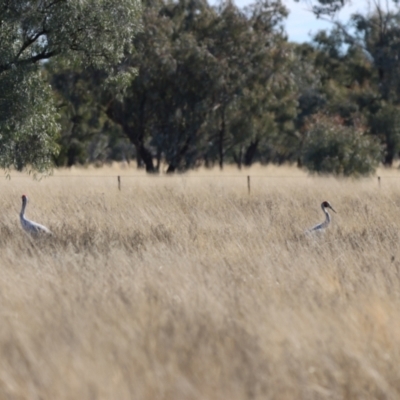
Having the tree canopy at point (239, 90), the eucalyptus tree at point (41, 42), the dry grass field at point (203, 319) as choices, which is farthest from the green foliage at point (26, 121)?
the tree canopy at point (239, 90)

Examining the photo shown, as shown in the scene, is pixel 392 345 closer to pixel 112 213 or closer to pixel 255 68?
pixel 112 213

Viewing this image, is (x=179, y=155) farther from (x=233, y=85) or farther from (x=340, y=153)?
(x=340, y=153)

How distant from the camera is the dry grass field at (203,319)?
235 inches

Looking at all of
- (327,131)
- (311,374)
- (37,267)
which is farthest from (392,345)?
(327,131)

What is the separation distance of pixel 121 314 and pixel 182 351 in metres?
1.04

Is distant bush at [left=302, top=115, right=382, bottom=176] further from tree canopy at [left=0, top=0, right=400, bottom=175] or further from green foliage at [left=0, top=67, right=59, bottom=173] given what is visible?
green foliage at [left=0, top=67, right=59, bottom=173]

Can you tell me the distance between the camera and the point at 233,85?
43406mm

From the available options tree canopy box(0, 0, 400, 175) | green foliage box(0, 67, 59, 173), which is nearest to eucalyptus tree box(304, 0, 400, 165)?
tree canopy box(0, 0, 400, 175)

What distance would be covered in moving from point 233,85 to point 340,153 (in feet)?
28.4

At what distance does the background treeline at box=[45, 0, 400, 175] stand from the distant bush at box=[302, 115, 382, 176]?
1.7 inches

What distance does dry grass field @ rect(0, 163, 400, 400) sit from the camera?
5.98 m

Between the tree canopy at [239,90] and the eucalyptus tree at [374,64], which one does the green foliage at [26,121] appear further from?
the eucalyptus tree at [374,64]

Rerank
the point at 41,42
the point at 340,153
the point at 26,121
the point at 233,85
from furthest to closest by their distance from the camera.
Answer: the point at 233,85, the point at 340,153, the point at 41,42, the point at 26,121

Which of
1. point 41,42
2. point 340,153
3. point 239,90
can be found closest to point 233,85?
point 239,90
